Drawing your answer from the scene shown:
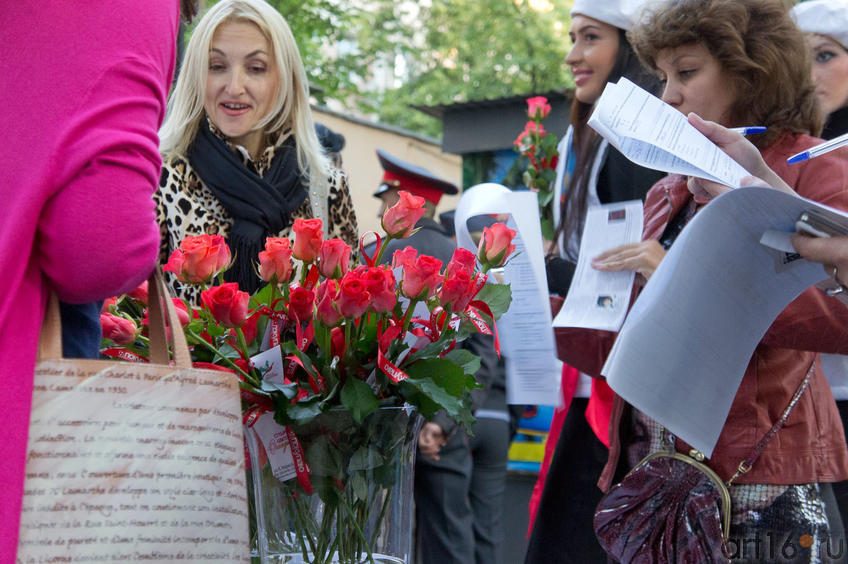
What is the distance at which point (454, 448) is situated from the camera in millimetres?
4879

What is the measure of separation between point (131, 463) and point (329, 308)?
39 cm

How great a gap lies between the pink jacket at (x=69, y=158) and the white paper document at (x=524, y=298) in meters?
0.80

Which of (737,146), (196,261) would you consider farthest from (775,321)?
(196,261)

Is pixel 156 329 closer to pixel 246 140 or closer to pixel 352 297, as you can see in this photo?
pixel 352 297

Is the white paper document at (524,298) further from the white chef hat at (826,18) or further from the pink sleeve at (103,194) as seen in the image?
the white chef hat at (826,18)

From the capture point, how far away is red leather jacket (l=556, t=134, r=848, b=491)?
76.0 inches

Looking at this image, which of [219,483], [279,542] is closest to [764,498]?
[279,542]

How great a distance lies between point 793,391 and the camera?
204 cm

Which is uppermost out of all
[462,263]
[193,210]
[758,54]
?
[758,54]

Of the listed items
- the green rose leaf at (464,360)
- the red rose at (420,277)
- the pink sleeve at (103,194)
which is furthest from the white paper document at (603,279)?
the pink sleeve at (103,194)

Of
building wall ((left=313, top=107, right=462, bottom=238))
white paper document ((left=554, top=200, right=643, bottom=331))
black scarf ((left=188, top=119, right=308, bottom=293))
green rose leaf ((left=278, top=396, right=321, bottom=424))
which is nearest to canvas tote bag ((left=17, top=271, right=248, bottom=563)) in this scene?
green rose leaf ((left=278, top=396, right=321, bottom=424))

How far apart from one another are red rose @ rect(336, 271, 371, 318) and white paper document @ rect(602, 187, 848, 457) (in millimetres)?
401

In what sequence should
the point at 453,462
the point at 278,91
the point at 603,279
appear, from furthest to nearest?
the point at 453,462 < the point at 278,91 < the point at 603,279

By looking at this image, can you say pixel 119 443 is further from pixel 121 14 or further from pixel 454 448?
pixel 454 448
